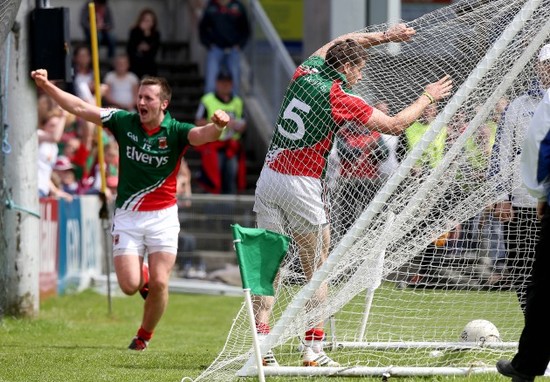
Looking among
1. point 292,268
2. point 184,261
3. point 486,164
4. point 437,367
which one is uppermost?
point 486,164

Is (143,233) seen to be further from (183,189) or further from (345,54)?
(183,189)

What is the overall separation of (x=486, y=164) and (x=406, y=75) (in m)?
0.91

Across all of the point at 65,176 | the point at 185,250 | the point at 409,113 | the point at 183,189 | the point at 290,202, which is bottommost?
the point at 185,250

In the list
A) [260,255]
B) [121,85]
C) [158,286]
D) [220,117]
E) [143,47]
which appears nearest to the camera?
[260,255]

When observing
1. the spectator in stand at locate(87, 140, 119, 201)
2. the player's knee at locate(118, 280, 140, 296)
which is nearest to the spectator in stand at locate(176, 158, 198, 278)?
the spectator in stand at locate(87, 140, 119, 201)

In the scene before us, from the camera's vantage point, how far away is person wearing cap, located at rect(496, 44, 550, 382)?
7031mm

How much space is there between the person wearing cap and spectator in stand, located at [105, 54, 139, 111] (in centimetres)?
1444

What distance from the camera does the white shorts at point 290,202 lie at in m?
9.02

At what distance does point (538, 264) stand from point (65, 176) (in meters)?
11.7

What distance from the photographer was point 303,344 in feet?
29.0

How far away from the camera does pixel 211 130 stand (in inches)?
385

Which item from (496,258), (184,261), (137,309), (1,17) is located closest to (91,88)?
(184,261)

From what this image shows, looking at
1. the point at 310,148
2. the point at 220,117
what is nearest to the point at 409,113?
the point at 310,148

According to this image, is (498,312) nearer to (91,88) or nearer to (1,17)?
(1,17)
